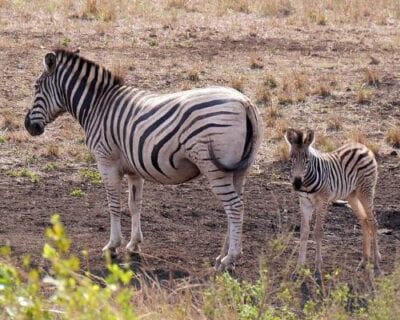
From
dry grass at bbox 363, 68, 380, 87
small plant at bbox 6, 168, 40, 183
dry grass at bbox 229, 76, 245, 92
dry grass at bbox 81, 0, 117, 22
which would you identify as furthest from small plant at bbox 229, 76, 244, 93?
dry grass at bbox 81, 0, 117, 22

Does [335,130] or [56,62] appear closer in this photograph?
[56,62]

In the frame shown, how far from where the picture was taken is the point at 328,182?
11.6 m

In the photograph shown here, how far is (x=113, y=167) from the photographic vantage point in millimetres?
12203

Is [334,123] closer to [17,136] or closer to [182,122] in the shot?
[17,136]

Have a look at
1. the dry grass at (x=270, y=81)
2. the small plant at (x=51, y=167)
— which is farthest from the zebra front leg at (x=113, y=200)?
the dry grass at (x=270, y=81)

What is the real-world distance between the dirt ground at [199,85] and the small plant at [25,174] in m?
0.11

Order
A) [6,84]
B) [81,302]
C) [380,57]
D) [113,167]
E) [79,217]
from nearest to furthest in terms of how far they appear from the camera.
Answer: [81,302], [113,167], [79,217], [6,84], [380,57]

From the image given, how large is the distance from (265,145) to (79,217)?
376cm

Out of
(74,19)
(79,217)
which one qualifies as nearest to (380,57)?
(74,19)

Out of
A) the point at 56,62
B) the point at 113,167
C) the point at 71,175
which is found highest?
the point at 56,62

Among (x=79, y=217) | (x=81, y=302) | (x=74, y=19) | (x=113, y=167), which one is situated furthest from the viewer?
(x=74, y=19)

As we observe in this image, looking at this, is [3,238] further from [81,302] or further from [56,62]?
[81,302]

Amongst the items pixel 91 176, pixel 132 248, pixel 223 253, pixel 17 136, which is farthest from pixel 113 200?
pixel 17 136

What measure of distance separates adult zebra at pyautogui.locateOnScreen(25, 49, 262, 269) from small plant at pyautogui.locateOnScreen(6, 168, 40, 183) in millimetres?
1986
